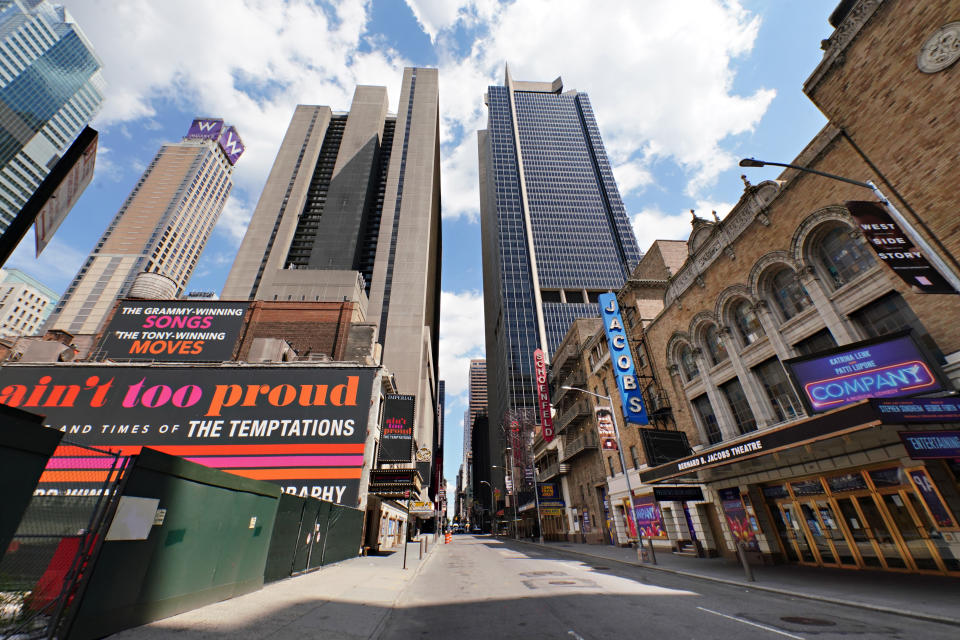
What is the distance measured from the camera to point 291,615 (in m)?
7.54

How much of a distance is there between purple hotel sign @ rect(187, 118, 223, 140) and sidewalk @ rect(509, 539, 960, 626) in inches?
9146

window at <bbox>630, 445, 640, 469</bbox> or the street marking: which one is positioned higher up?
window at <bbox>630, 445, 640, 469</bbox>

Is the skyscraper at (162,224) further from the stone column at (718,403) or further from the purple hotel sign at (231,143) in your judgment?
the stone column at (718,403)

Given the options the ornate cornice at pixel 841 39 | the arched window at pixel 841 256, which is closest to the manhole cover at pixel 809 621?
the arched window at pixel 841 256

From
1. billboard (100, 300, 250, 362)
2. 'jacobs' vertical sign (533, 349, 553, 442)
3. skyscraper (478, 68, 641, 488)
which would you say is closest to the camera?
billboard (100, 300, 250, 362)

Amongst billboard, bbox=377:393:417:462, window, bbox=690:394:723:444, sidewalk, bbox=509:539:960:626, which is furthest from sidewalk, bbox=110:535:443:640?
billboard, bbox=377:393:417:462

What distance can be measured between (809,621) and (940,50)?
15430mm

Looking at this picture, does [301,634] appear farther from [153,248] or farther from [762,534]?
[153,248]

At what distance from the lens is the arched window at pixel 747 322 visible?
16.8 m

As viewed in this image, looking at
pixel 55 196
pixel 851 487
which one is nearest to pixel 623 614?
pixel 851 487

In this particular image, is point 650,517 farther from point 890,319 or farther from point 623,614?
point 623,614

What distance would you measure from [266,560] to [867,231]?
19436 millimetres

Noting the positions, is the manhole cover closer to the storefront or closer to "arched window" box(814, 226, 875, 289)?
the storefront

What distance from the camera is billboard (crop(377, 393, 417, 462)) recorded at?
3891 centimetres
